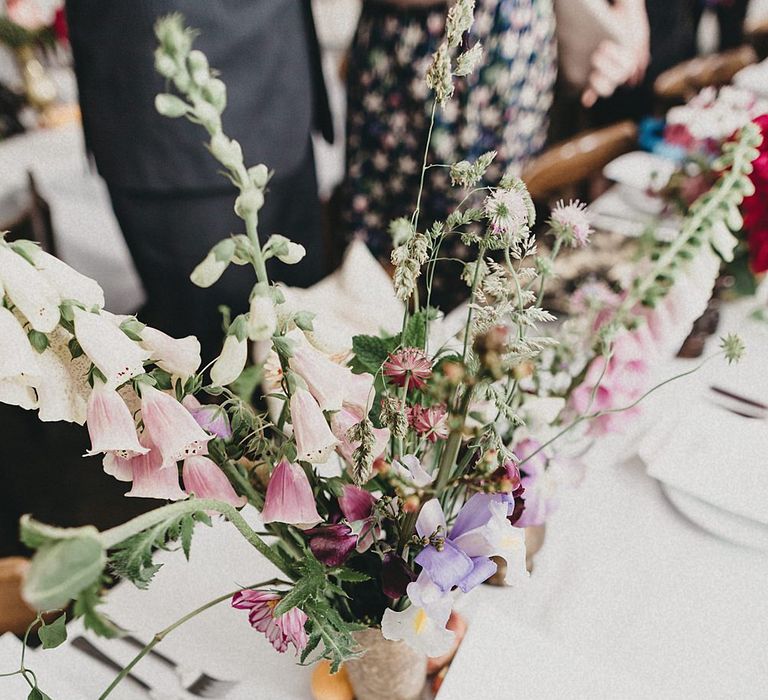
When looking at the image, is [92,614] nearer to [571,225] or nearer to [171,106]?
[171,106]

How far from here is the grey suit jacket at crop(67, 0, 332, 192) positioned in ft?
3.32

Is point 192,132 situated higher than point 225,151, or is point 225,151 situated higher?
point 225,151

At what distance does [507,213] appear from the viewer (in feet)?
1.27

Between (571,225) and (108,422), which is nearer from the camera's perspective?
(108,422)

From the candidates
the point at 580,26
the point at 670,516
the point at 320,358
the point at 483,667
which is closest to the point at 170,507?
the point at 320,358

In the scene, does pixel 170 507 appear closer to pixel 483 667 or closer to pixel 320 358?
pixel 320 358

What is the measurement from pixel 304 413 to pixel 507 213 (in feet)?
0.51

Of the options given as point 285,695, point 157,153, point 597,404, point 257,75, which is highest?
point 257,75

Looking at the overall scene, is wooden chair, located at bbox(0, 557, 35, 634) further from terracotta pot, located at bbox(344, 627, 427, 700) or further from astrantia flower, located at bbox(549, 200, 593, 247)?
astrantia flower, located at bbox(549, 200, 593, 247)

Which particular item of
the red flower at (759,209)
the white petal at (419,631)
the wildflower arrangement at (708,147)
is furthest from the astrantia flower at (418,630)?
the wildflower arrangement at (708,147)

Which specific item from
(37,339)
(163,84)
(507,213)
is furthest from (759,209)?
(163,84)

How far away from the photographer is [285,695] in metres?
0.62

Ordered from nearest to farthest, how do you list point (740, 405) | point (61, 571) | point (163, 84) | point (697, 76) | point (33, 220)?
point (61, 571), point (740, 405), point (163, 84), point (33, 220), point (697, 76)

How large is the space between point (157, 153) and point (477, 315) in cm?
86
